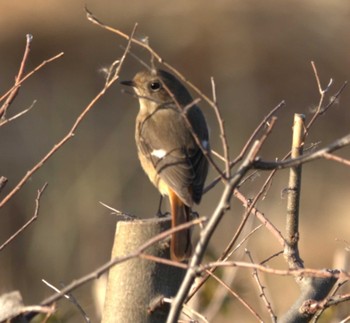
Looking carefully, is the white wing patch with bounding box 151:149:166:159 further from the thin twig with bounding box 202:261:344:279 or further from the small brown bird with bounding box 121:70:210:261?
the thin twig with bounding box 202:261:344:279

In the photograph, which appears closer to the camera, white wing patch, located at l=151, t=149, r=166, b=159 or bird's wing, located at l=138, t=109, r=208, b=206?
bird's wing, located at l=138, t=109, r=208, b=206

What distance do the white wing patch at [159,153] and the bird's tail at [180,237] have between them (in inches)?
16.7

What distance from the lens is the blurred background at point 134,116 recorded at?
9859mm

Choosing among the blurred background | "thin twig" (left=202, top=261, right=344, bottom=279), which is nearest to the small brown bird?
"thin twig" (left=202, top=261, right=344, bottom=279)

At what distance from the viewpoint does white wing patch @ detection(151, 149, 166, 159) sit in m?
4.23

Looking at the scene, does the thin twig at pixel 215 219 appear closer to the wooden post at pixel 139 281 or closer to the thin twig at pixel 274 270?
the thin twig at pixel 274 270

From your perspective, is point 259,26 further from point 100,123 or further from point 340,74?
point 100,123

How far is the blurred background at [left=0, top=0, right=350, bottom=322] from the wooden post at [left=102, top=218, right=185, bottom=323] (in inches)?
191

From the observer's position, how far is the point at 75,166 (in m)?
10.7

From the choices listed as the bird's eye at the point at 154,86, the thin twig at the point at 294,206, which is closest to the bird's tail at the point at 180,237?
the thin twig at the point at 294,206

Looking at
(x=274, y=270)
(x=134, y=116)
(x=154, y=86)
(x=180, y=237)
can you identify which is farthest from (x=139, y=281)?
(x=134, y=116)

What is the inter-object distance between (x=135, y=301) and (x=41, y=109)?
9407mm

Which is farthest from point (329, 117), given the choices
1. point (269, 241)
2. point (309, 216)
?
point (269, 241)

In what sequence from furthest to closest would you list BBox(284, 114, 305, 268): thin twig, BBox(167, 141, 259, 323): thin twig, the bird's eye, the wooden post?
1. the bird's eye
2. BBox(284, 114, 305, 268): thin twig
3. the wooden post
4. BBox(167, 141, 259, 323): thin twig
